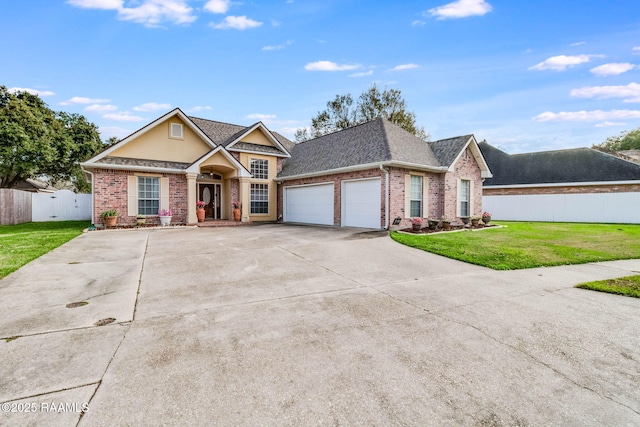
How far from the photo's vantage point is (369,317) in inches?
155

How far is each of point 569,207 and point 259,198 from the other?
2063 cm

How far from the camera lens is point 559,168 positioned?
21.6 metres

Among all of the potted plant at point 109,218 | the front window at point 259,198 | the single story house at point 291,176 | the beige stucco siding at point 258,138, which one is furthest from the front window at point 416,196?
the potted plant at point 109,218

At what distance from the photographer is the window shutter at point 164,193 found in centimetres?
1537

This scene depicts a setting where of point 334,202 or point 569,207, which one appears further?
point 569,207

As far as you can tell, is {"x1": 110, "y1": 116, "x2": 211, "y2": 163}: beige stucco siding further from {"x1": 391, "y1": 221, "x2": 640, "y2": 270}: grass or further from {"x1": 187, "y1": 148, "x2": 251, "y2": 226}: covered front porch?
{"x1": 391, "y1": 221, "x2": 640, "y2": 270}: grass

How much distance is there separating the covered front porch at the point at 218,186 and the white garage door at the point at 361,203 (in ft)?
19.8

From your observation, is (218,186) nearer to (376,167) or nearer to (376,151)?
(376,151)

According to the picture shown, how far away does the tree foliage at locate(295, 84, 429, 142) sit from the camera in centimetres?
3136

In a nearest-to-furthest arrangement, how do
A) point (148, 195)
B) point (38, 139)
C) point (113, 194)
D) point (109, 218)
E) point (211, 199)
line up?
point (109, 218) < point (113, 194) < point (148, 195) < point (211, 199) < point (38, 139)

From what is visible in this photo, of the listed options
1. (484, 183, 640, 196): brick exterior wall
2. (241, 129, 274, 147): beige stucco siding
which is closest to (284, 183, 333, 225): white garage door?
(241, 129, 274, 147): beige stucco siding

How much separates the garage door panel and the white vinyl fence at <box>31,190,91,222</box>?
15163 mm

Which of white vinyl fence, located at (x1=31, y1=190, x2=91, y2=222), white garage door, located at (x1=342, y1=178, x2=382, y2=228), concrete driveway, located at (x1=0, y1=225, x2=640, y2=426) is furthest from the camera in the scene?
white vinyl fence, located at (x1=31, y1=190, x2=91, y2=222)

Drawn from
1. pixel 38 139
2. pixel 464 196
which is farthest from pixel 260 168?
pixel 38 139
